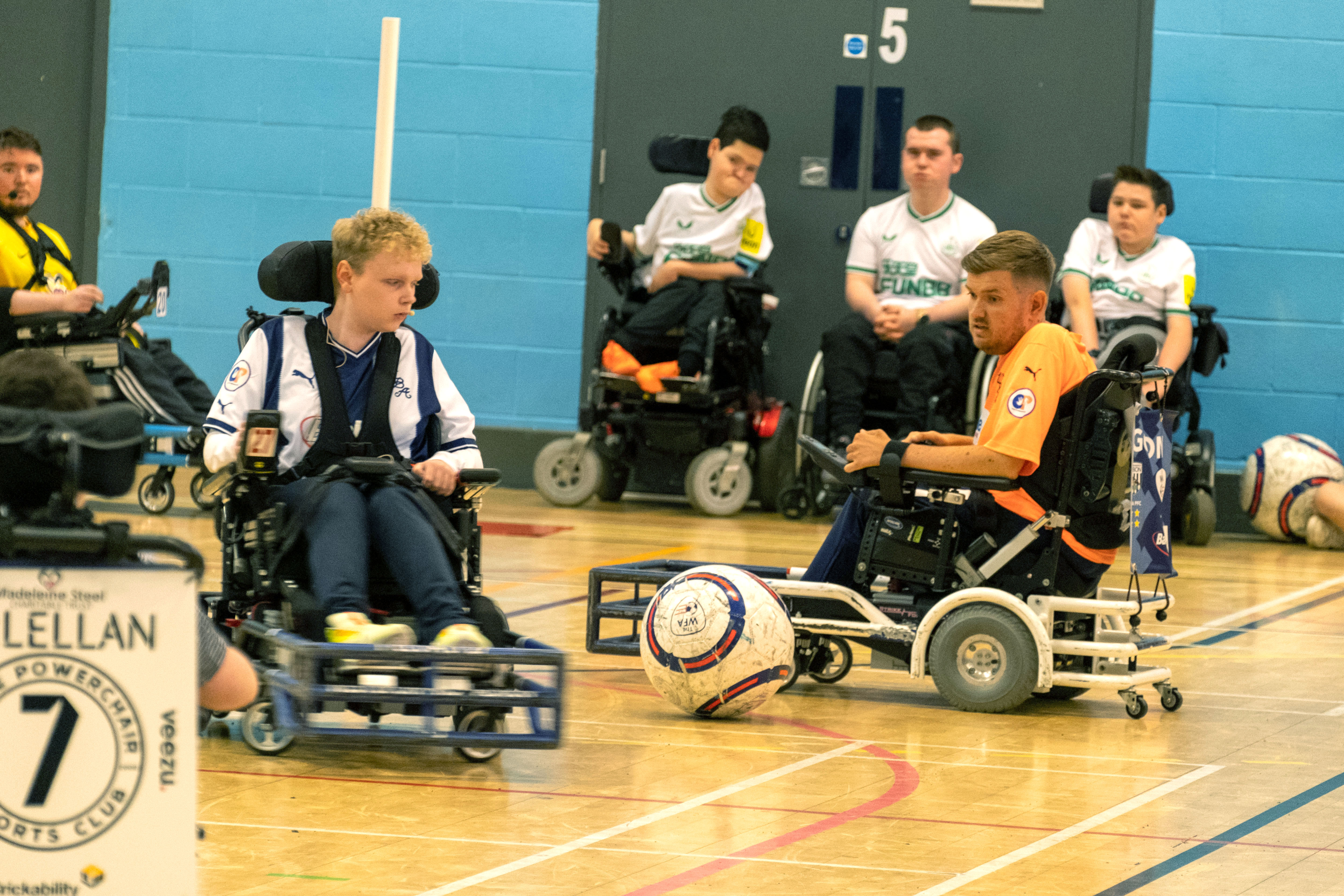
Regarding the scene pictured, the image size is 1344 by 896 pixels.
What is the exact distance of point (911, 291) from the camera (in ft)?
27.2

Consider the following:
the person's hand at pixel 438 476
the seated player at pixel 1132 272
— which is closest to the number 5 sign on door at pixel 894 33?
the seated player at pixel 1132 272

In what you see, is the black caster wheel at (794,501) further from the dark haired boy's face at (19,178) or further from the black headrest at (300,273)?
the black headrest at (300,273)

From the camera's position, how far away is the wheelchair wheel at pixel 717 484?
8.37 m

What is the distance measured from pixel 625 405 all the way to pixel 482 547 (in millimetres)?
1690

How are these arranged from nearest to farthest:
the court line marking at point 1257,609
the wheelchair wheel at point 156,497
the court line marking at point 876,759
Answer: the court line marking at point 876,759, the court line marking at point 1257,609, the wheelchair wheel at point 156,497

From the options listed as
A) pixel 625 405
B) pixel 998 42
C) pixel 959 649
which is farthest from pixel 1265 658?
pixel 998 42

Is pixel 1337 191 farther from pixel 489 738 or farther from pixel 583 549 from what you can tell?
pixel 489 738

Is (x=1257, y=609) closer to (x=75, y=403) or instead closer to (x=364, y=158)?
(x=75, y=403)

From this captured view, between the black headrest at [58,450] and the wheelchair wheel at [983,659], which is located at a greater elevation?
the black headrest at [58,450]

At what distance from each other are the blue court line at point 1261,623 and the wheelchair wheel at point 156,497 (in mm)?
4330

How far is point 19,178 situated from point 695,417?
3.09 m

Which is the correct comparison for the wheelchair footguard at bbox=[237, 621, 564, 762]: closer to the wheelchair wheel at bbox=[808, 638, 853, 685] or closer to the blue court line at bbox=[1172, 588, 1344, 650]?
the wheelchair wheel at bbox=[808, 638, 853, 685]

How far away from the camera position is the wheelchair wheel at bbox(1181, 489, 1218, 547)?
8.12 metres

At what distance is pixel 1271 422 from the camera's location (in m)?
8.87
